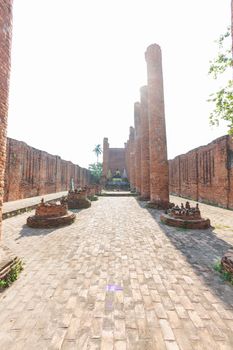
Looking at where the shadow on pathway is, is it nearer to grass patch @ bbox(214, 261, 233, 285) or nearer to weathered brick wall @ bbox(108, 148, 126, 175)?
grass patch @ bbox(214, 261, 233, 285)

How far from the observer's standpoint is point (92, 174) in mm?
50906

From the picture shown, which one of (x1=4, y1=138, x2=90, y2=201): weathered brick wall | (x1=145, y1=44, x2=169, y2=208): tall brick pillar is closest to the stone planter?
(x1=145, y1=44, x2=169, y2=208): tall brick pillar

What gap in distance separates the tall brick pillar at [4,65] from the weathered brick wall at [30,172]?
413 inches

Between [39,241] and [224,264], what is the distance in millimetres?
4528

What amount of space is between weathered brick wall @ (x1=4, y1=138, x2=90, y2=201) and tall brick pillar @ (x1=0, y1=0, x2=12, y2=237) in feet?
34.5

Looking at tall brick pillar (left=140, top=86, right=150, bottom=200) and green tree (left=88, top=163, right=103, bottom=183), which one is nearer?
tall brick pillar (left=140, top=86, right=150, bottom=200)

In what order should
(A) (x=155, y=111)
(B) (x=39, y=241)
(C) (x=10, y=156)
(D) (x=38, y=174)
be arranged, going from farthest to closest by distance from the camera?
1. (D) (x=38, y=174)
2. (C) (x=10, y=156)
3. (A) (x=155, y=111)
4. (B) (x=39, y=241)

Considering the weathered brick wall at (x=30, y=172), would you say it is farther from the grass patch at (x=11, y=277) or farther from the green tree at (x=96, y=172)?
the green tree at (x=96, y=172)

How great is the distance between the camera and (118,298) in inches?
110

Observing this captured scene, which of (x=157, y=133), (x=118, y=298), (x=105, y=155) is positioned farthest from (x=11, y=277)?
(x=105, y=155)

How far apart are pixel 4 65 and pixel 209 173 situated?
1419 cm

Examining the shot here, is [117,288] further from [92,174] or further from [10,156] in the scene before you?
[92,174]

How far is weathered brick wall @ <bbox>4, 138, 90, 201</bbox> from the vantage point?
1355 centimetres

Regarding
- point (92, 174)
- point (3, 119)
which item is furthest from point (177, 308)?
point (92, 174)
